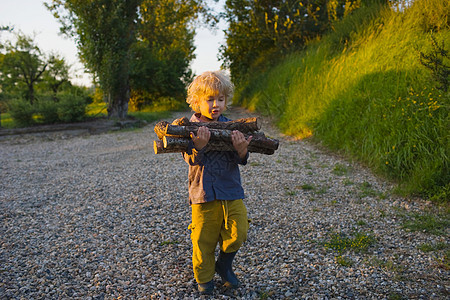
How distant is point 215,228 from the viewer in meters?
2.58

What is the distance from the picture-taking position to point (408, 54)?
6.59m

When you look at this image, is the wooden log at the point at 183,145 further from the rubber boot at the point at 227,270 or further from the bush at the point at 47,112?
the bush at the point at 47,112

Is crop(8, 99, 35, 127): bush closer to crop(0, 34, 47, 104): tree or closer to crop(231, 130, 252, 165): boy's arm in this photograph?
crop(0, 34, 47, 104): tree

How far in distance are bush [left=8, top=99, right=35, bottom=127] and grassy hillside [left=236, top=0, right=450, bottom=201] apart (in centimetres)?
853

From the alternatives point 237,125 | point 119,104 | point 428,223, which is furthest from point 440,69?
point 119,104

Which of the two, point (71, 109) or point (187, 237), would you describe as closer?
point (187, 237)

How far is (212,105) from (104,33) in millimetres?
12072

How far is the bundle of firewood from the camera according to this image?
2.37 m

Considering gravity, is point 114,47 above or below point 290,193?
above

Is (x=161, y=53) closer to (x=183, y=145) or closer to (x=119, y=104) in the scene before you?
(x=119, y=104)

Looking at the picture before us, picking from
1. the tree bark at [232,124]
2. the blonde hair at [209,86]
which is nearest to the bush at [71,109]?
the blonde hair at [209,86]

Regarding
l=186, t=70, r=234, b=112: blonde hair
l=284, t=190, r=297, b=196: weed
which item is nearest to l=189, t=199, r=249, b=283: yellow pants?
l=186, t=70, r=234, b=112: blonde hair

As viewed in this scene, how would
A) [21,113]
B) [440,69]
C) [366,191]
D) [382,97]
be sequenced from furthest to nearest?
[21,113] → [382,97] → [440,69] → [366,191]

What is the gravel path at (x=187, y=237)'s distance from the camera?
2.80 m
